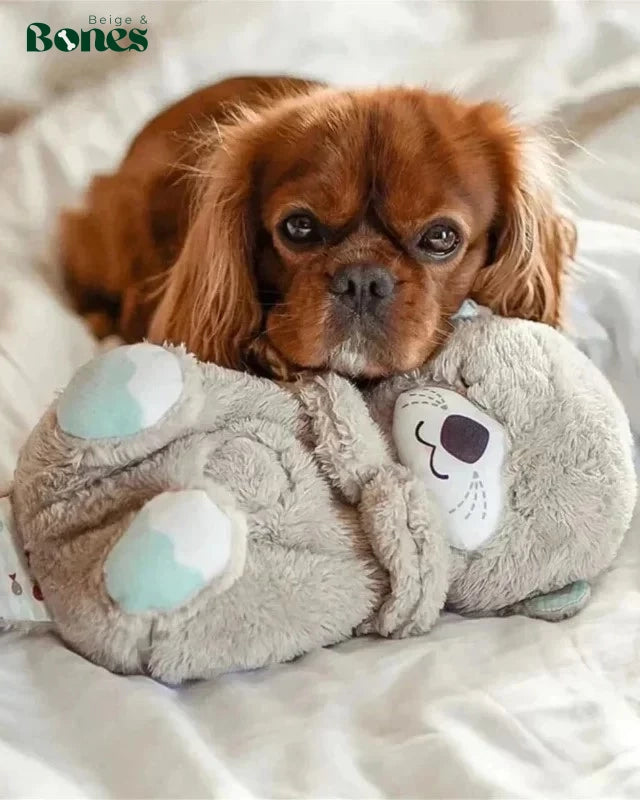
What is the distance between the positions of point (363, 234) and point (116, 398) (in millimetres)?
343

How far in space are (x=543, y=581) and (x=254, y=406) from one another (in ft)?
1.00

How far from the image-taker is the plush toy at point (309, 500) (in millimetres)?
802

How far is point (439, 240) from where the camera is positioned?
1.06 metres

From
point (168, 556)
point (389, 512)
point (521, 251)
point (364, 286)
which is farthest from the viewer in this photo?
point (521, 251)

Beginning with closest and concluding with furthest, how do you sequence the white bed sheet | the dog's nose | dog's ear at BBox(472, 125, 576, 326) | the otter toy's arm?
the white bed sheet < the otter toy's arm < the dog's nose < dog's ear at BBox(472, 125, 576, 326)

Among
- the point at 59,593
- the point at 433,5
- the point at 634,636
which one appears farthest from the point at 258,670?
the point at 433,5

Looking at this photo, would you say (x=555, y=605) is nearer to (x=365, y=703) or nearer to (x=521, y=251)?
(x=365, y=703)

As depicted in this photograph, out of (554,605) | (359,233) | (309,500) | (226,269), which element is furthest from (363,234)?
(554,605)

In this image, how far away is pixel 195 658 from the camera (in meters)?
0.83

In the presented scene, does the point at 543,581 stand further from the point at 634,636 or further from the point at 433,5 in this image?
the point at 433,5

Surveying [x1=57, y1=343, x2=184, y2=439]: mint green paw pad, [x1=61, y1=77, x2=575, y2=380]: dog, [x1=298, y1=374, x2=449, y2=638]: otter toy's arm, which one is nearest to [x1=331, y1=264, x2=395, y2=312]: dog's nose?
[x1=61, y1=77, x2=575, y2=380]: dog

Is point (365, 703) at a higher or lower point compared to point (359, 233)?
lower

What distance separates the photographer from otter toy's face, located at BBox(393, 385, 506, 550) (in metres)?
0.90

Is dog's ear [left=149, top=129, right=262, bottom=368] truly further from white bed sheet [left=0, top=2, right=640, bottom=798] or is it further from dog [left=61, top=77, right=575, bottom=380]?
white bed sheet [left=0, top=2, right=640, bottom=798]
